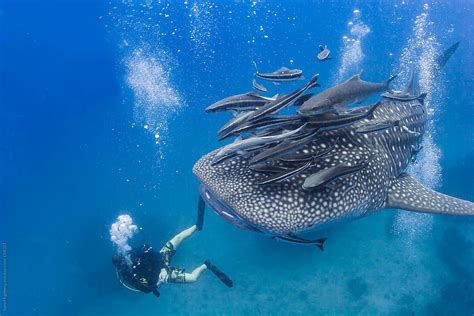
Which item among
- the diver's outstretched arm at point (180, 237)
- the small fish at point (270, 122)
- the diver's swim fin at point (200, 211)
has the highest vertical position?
the small fish at point (270, 122)

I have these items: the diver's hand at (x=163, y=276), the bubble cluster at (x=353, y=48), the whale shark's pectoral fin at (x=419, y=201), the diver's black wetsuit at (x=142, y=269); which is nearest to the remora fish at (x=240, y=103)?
the whale shark's pectoral fin at (x=419, y=201)

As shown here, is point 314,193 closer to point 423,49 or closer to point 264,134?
point 264,134

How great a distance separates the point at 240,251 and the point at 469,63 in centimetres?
1207

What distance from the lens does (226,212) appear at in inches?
136

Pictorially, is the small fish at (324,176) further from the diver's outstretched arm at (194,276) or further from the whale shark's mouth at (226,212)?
the diver's outstretched arm at (194,276)

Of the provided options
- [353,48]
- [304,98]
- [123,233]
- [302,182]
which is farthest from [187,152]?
[302,182]

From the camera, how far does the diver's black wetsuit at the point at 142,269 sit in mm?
9047

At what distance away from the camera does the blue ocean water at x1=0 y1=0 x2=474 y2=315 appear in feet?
33.1

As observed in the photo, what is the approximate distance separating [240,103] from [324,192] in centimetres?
154

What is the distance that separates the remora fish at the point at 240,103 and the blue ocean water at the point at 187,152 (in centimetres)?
663

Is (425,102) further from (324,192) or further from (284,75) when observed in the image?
(324,192)

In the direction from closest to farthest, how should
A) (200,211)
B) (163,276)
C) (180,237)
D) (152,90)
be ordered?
(163,276), (200,211), (180,237), (152,90)

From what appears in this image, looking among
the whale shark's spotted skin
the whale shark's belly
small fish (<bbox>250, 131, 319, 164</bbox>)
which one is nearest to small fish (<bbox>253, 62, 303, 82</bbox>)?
the whale shark's spotted skin

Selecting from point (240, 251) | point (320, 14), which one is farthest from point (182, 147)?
point (320, 14)
